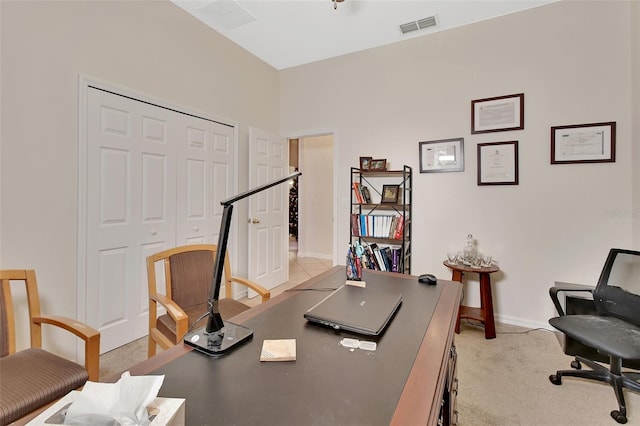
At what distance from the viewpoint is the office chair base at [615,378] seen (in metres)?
1.58

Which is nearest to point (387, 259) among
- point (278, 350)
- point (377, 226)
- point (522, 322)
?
point (377, 226)

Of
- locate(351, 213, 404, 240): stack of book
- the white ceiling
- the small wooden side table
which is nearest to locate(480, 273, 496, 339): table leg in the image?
the small wooden side table

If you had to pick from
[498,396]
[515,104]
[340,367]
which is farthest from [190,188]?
[515,104]

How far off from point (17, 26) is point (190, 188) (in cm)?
156

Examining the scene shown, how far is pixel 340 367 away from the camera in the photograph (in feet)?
2.50

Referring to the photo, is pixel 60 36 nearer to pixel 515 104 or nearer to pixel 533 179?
pixel 515 104

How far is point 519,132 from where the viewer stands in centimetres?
278

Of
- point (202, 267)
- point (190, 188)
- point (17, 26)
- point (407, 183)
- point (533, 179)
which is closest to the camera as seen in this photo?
point (17, 26)

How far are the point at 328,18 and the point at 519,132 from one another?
7.19 ft

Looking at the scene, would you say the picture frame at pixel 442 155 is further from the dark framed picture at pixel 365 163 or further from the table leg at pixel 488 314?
the table leg at pixel 488 314

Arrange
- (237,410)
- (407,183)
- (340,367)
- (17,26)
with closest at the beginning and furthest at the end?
1. (237,410)
2. (340,367)
3. (17,26)
4. (407,183)

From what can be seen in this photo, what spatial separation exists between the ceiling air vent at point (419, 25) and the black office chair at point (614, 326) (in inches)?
102

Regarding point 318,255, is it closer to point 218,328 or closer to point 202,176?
point 202,176

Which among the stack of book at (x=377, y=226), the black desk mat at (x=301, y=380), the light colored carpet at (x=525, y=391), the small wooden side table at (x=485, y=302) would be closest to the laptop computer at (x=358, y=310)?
the black desk mat at (x=301, y=380)
